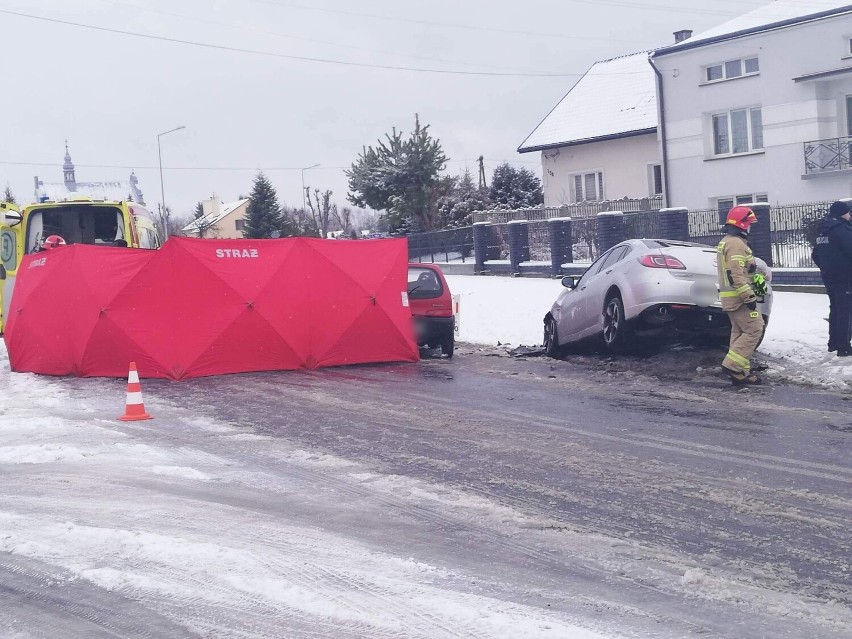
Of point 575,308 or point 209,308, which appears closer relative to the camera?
point 209,308

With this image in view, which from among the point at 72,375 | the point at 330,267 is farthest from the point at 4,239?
the point at 330,267

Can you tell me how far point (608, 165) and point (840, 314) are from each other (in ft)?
91.7

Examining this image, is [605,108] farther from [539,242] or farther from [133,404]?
[133,404]

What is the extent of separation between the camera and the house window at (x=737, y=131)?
32594 millimetres

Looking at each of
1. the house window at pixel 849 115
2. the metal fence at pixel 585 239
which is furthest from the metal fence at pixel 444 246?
the house window at pixel 849 115

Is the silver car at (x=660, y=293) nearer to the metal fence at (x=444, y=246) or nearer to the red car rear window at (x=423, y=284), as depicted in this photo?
the red car rear window at (x=423, y=284)

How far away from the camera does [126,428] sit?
9734mm

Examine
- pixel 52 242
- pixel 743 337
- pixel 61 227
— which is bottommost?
pixel 743 337

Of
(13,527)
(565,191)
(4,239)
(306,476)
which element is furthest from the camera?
(565,191)

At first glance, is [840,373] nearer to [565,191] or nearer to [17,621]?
[17,621]

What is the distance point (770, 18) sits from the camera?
1277 inches

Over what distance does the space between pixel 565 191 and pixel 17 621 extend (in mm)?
37422

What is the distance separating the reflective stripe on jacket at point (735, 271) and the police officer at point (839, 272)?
5.29 ft

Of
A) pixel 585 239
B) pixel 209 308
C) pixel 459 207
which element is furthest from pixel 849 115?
pixel 209 308
